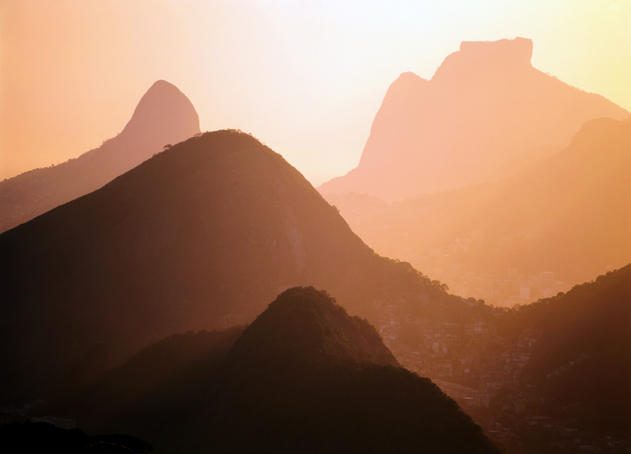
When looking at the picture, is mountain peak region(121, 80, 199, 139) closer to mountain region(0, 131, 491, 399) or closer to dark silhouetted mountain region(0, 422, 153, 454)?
mountain region(0, 131, 491, 399)

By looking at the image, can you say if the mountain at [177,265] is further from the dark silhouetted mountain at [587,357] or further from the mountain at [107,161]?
the mountain at [107,161]

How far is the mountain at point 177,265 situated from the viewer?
1816 inches

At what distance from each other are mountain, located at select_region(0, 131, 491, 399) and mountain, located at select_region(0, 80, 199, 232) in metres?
74.9

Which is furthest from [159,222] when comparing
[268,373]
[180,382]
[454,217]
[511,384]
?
[454,217]

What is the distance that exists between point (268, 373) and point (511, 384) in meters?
25.1

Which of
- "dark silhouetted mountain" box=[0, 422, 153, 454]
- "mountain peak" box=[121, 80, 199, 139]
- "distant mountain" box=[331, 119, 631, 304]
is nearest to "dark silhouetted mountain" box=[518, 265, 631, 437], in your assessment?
"dark silhouetted mountain" box=[0, 422, 153, 454]

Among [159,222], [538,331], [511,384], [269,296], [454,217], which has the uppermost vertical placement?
[454,217]

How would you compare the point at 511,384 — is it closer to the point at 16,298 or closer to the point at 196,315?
the point at 196,315

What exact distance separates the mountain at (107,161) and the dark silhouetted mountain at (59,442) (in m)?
114

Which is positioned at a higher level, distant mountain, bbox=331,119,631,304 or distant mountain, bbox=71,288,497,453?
distant mountain, bbox=331,119,631,304

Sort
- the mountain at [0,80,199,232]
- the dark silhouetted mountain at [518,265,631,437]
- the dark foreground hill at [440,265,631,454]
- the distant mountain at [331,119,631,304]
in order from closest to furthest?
the dark foreground hill at [440,265,631,454] → the dark silhouetted mountain at [518,265,631,437] → the distant mountain at [331,119,631,304] → the mountain at [0,80,199,232]

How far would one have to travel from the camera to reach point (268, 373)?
2872 centimetres

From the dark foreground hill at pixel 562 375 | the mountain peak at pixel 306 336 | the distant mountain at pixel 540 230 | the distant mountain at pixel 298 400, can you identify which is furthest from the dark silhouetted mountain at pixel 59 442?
the distant mountain at pixel 540 230

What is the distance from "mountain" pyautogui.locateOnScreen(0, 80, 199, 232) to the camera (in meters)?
125
